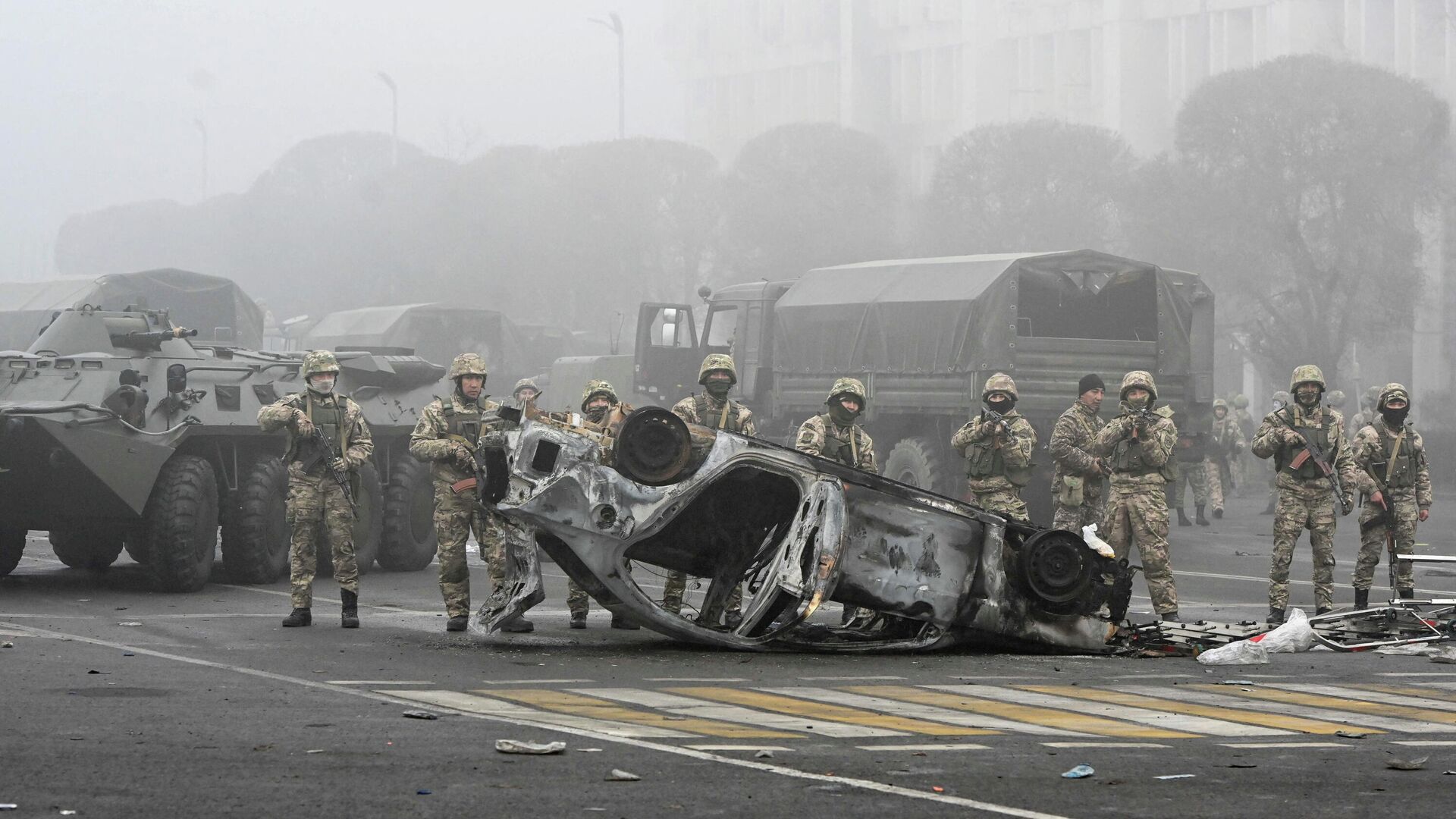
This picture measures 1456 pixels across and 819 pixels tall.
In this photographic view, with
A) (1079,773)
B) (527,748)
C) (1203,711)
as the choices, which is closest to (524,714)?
(527,748)

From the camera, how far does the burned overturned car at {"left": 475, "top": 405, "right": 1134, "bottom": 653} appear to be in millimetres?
10406

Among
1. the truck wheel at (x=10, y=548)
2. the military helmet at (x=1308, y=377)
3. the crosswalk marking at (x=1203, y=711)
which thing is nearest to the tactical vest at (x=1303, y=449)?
the military helmet at (x=1308, y=377)

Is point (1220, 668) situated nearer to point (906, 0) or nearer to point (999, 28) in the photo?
point (999, 28)

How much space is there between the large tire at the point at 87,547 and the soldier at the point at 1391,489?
9.57 meters

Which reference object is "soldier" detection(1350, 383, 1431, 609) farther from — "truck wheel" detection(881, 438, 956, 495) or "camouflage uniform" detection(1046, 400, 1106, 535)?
"truck wheel" detection(881, 438, 956, 495)

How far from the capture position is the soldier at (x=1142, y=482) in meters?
12.9

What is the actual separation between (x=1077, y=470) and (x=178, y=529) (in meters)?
6.50

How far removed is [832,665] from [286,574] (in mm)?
7402

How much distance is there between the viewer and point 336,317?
4388 cm

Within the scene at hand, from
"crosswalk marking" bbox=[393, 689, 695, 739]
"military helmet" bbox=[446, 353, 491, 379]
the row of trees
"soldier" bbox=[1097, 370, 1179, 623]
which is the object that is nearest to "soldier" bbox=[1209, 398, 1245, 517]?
"soldier" bbox=[1097, 370, 1179, 623]

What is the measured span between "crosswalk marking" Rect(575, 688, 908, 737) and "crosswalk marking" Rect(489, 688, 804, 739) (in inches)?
3.8

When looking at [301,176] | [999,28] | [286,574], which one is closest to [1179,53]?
[999,28]

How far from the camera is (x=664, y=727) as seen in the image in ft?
26.1

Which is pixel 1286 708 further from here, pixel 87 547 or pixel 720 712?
pixel 87 547
